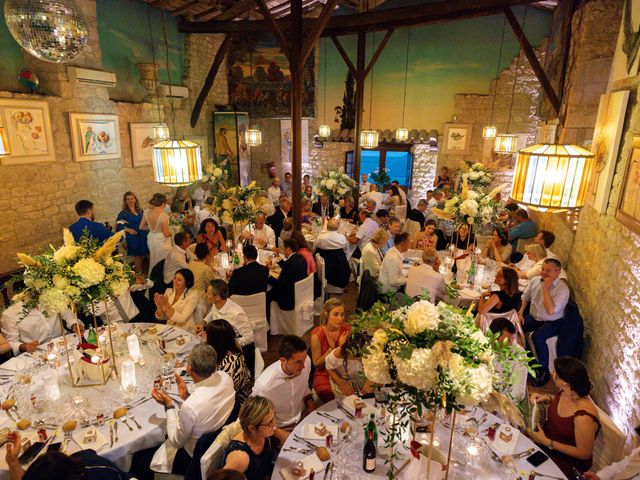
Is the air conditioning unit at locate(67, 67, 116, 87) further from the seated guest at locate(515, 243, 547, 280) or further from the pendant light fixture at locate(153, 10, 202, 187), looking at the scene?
the seated guest at locate(515, 243, 547, 280)

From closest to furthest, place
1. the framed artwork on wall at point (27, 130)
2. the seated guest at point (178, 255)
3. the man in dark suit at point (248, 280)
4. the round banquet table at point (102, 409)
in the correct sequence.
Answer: the round banquet table at point (102, 409), the man in dark suit at point (248, 280), the seated guest at point (178, 255), the framed artwork on wall at point (27, 130)

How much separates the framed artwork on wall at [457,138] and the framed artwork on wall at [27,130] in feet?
30.4

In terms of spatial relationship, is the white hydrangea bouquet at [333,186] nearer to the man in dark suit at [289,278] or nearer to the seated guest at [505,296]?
the man in dark suit at [289,278]

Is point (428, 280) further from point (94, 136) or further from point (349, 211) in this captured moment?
point (94, 136)

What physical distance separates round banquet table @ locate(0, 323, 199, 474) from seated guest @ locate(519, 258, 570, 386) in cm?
356

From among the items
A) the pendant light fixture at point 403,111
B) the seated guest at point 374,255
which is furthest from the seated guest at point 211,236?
the pendant light fixture at point 403,111

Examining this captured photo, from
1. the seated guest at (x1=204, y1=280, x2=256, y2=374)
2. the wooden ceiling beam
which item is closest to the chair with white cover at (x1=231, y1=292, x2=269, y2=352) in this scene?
the seated guest at (x1=204, y1=280, x2=256, y2=374)

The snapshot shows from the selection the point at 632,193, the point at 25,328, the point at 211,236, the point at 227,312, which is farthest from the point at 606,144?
the point at 25,328

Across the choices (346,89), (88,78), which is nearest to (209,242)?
(88,78)

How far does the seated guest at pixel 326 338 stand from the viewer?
3494 mm

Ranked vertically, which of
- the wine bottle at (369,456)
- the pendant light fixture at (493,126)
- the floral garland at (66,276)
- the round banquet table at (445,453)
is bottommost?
the round banquet table at (445,453)

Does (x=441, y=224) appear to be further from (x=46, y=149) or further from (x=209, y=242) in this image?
(x=46, y=149)

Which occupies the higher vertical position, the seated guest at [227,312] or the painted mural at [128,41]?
the painted mural at [128,41]

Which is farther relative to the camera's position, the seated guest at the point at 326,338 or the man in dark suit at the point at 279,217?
the man in dark suit at the point at 279,217
